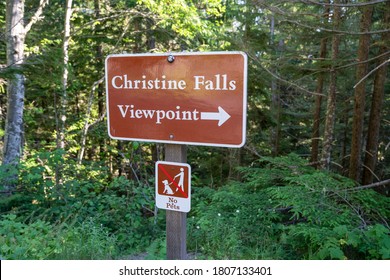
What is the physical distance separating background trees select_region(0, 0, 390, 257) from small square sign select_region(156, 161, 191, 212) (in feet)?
8.42

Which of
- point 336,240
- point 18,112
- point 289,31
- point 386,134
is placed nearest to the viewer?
point 336,240

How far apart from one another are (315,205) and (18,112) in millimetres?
5786

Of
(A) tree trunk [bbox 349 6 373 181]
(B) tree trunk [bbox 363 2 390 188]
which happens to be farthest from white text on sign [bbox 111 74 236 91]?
(B) tree trunk [bbox 363 2 390 188]

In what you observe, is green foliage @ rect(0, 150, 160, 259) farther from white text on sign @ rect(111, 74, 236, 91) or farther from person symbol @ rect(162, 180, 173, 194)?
white text on sign @ rect(111, 74, 236, 91)

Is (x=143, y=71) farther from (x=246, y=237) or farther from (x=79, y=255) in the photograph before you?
(x=246, y=237)

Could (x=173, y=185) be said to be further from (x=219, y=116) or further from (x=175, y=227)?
(x=219, y=116)

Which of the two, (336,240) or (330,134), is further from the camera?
(330,134)

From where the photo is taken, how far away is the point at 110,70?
7.03 feet

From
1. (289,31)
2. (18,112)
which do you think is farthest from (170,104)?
(289,31)

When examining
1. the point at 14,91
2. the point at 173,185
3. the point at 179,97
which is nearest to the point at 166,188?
the point at 173,185

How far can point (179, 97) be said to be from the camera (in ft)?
6.48

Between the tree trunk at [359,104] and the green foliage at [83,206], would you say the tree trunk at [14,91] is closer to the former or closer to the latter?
the green foliage at [83,206]

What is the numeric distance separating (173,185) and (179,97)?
550 mm

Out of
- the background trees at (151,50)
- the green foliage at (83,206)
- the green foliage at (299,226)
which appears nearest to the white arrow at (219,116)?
the green foliage at (299,226)
